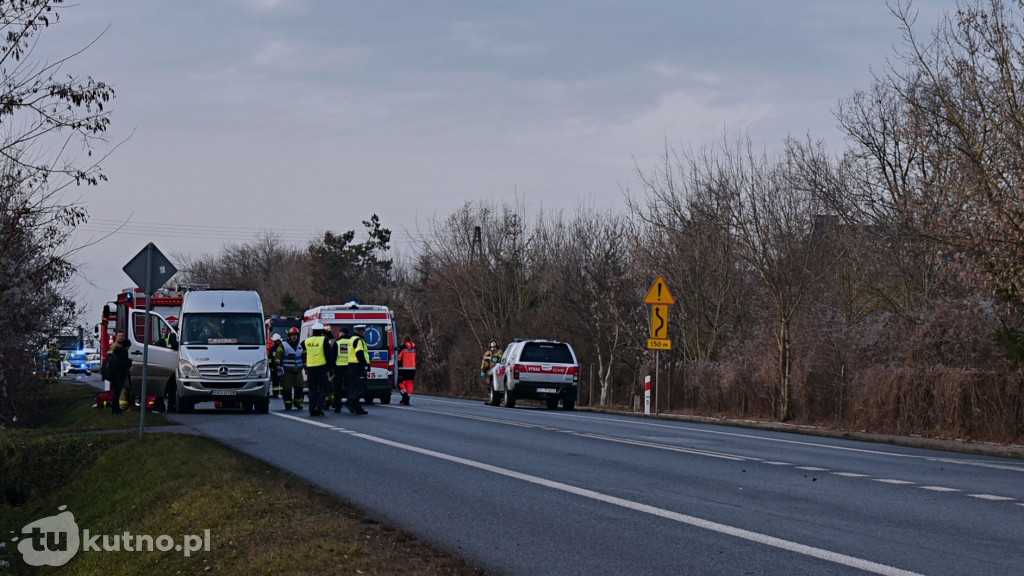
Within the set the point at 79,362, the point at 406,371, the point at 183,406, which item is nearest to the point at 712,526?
the point at 183,406

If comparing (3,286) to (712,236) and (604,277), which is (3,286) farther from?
(604,277)

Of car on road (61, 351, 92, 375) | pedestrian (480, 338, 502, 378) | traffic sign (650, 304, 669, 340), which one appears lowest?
car on road (61, 351, 92, 375)

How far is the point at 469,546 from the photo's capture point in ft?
28.8

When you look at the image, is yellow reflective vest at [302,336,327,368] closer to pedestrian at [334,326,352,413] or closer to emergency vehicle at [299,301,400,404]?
pedestrian at [334,326,352,413]

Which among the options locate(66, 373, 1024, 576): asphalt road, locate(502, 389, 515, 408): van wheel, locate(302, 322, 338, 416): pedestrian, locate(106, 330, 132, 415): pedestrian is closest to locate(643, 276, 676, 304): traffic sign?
locate(502, 389, 515, 408): van wheel

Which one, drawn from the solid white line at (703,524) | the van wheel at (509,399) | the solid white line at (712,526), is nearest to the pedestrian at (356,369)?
the van wheel at (509,399)

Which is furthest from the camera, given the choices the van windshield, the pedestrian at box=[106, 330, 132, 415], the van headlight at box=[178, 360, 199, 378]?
the van windshield

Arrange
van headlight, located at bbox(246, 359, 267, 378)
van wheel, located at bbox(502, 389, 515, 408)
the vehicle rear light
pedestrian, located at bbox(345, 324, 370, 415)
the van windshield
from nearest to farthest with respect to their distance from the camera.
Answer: pedestrian, located at bbox(345, 324, 370, 415)
van headlight, located at bbox(246, 359, 267, 378)
the van windshield
the vehicle rear light
van wheel, located at bbox(502, 389, 515, 408)

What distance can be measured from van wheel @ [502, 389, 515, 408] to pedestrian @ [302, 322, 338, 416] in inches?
358

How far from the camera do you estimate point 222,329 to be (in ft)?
88.2

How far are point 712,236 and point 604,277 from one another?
452 inches

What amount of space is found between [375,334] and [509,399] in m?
4.29

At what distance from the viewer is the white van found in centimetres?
2597

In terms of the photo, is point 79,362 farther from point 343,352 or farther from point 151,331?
point 343,352
